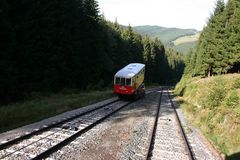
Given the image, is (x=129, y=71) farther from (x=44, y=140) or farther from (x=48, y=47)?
(x=44, y=140)

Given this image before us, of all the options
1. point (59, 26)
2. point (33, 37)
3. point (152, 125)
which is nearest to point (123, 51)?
point (59, 26)

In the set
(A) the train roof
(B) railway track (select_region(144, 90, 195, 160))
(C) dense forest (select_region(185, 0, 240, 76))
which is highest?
(C) dense forest (select_region(185, 0, 240, 76))

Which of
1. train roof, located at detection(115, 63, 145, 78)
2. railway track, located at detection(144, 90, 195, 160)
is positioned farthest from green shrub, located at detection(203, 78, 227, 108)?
train roof, located at detection(115, 63, 145, 78)

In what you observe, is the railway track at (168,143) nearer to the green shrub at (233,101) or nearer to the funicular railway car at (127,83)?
the green shrub at (233,101)

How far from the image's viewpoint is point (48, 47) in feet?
115

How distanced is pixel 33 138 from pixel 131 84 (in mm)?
21974

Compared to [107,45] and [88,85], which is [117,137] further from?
[107,45]

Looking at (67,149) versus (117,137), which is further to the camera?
(117,137)

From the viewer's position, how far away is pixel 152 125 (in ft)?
63.2

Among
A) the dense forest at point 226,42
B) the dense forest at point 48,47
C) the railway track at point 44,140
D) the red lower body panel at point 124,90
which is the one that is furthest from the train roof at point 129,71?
the railway track at point 44,140

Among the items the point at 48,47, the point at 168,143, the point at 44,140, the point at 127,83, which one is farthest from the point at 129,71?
the point at 44,140

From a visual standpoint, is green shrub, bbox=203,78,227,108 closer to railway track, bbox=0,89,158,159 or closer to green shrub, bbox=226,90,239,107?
green shrub, bbox=226,90,239,107

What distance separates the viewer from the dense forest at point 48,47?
27.3 metres

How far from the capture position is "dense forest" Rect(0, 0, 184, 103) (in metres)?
27.3
